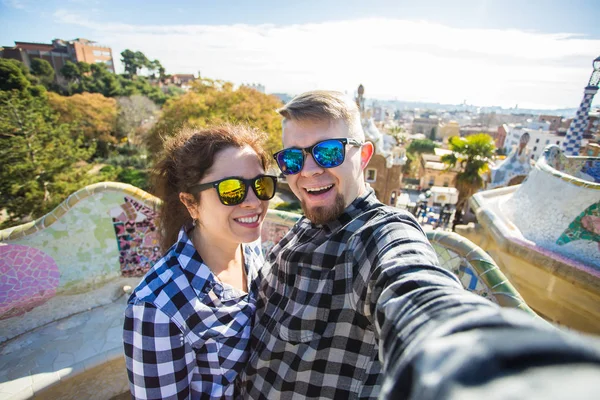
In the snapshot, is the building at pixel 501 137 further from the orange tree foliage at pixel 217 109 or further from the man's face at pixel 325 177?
the man's face at pixel 325 177

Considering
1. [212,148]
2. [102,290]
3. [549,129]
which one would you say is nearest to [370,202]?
[212,148]

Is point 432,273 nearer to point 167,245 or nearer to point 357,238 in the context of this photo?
point 357,238

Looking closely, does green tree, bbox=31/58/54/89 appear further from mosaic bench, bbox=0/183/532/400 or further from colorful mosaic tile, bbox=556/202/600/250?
colorful mosaic tile, bbox=556/202/600/250

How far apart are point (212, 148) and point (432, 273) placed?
56.8 inches

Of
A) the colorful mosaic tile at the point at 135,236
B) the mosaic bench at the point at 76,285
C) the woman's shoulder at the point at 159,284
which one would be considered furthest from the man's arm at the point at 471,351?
the colorful mosaic tile at the point at 135,236

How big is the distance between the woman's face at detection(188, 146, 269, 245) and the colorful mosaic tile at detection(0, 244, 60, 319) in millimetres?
3782

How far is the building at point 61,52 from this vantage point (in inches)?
1577

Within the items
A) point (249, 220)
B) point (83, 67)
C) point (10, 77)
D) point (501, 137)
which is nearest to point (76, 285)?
point (249, 220)

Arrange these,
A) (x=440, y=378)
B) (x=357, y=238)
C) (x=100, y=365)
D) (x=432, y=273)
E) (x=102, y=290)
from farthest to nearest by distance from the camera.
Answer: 1. (x=102, y=290)
2. (x=100, y=365)
3. (x=357, y=238)
4. (x=432, y=273)
5. (x=440, y=378)

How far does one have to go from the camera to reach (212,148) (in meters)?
1.95

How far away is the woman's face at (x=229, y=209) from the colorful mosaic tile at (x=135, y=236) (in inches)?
106

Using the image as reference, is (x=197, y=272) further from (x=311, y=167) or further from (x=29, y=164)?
(x=29, y=164)

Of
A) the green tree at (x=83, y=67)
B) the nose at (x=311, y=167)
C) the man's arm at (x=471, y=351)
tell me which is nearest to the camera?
the man's arm at (x=471, y=351)

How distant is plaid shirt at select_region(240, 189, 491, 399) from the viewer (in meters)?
1.28
